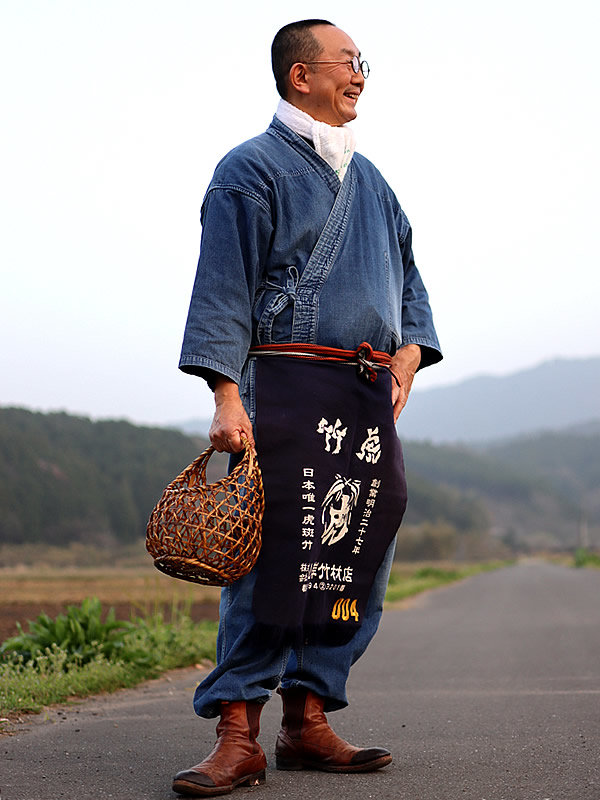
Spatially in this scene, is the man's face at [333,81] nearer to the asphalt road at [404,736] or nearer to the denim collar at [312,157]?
the denim collar at [312,157]

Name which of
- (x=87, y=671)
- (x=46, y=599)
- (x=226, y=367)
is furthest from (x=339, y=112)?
(x=46, y=599)

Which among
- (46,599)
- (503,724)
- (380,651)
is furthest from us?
(46,599)

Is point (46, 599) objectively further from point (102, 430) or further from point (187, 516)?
point (102, 430)

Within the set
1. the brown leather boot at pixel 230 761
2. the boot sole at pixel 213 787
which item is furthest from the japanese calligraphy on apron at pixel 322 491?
the boot sole at pixel 213 787

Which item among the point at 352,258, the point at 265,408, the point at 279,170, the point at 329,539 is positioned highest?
the point at 279,170

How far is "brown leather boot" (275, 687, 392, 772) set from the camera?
9.76 feet

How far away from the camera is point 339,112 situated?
321 cm

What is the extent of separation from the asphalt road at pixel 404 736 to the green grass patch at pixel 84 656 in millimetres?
151

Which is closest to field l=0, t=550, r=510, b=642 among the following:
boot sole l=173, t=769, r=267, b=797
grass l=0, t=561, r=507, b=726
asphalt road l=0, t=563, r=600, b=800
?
grass l=0, t=561, r=507, b=726

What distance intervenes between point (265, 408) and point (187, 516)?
454 mm

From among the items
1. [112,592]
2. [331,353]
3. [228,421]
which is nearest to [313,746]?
[228,421]

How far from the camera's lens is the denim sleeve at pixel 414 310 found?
343cm

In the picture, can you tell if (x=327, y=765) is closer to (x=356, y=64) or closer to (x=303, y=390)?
(x=303, y=390)

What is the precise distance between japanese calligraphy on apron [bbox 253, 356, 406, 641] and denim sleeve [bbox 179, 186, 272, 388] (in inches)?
6.4
